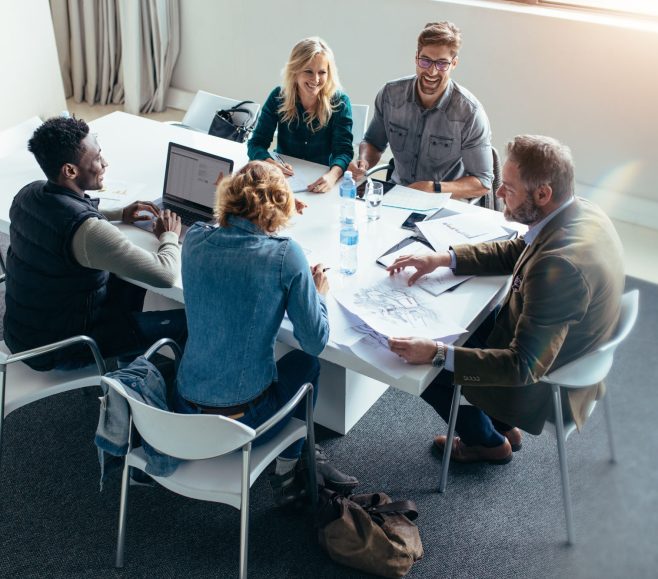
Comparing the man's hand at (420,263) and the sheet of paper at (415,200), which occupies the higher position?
the sheet of paper at (415,200)

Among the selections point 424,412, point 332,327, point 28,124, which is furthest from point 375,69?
point 332,327

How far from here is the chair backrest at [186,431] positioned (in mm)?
1795

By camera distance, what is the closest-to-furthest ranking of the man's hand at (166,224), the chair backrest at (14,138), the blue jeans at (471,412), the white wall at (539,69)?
the blue jeans at (471,412) → the man's hand at (166,224) → the chair backrest at (14,138) → the white wall at (539,69)

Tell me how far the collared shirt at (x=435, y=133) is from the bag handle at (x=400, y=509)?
5.03 feet

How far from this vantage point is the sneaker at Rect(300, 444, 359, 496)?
256 cm

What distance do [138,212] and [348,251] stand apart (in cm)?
88

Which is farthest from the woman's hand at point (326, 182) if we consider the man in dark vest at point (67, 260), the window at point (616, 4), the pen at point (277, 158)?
the window at point (616, 4)

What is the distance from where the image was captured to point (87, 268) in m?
2.45

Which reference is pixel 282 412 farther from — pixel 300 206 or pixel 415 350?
pixel 300 206

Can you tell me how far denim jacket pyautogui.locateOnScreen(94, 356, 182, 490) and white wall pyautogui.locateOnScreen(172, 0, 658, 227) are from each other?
10.9 feet

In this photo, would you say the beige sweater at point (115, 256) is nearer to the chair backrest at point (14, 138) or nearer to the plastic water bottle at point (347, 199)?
the plastic water bottle at point (347, 199)

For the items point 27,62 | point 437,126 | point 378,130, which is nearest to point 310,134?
point 378,130

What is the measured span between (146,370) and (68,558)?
0.75 meters

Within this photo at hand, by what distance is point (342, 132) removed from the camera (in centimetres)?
344
